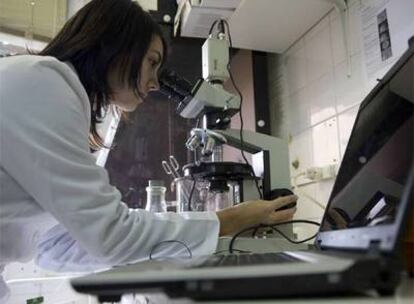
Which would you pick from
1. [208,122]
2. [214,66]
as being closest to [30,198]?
[208,122]

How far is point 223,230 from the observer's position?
0.78 metres

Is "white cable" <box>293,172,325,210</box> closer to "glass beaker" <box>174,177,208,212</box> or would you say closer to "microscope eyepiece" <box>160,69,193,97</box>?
"glass beaker" <box>174,177,208,212</box>

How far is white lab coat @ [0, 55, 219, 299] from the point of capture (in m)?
0.59

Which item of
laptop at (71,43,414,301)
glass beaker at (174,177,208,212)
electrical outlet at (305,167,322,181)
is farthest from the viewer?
electrical outlet at (305,167,322,181)

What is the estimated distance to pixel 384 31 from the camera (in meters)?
1.21

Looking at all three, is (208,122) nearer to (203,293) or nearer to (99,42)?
(99,42)

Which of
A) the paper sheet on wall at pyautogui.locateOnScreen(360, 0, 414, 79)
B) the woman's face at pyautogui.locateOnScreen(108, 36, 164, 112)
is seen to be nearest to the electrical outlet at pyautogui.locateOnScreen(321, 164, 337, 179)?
the paper sheet on wall at pyautogui.locateOnScreen(360, 0, 414, 79)

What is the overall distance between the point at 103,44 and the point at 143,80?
14 centimetres

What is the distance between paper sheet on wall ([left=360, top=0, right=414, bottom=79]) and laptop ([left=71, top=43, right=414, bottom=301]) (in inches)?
18.2

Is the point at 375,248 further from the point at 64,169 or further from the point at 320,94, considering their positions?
the point at 320,94

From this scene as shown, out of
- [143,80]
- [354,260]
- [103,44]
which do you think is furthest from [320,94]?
[354,260]

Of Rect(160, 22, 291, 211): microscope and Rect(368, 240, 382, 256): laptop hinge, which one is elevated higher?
Rect(160, 22, 291, 211): microscope

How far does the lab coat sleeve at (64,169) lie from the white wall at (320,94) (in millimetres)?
924

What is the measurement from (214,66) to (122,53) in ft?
1.29
